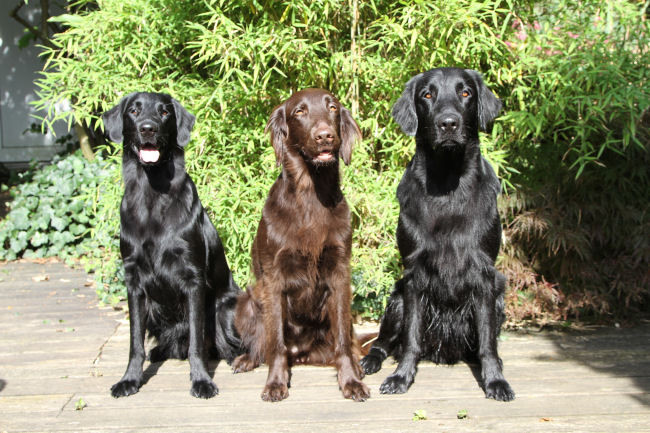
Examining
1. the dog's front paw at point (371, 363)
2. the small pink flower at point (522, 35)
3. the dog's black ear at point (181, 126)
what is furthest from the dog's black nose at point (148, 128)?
the small pink flower at point (522, 35)

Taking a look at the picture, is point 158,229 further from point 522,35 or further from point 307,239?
point 522,35

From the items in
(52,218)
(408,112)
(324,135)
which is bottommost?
(52,218)

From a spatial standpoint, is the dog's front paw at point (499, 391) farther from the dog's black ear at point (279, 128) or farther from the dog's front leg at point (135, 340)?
the dog's front leg at point (135, 340)

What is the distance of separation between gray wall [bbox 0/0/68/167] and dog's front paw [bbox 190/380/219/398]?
20.4 feet

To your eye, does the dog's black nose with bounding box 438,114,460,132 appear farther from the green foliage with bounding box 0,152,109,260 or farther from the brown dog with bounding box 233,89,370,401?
the green foliage with bounding box 0,152,109,260

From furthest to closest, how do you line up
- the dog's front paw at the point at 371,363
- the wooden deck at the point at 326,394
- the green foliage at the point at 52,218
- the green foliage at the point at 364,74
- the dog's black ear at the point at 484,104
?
the green foliage at the point at 52,218 < the green foliage at the point at 364,74 < the dog's front paw at the point at 371,363 < the dog's black ear at the point at 484,104 < the wooden deck at the point at 326,394

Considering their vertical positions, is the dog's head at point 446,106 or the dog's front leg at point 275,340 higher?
the dog's head at point 446,106

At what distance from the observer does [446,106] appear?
2.68 m

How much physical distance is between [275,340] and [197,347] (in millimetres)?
357

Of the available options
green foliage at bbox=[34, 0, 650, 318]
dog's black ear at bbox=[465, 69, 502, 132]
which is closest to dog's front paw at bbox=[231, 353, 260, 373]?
green foliage at bbox=[34, 0, 650, 318]

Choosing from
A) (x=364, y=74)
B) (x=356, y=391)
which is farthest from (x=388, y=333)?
(x=364, y=74)

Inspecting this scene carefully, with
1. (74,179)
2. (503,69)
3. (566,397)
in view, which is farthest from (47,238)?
(566,397)

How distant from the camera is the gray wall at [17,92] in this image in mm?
8102

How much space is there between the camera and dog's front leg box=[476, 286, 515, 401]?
2.69 metres
